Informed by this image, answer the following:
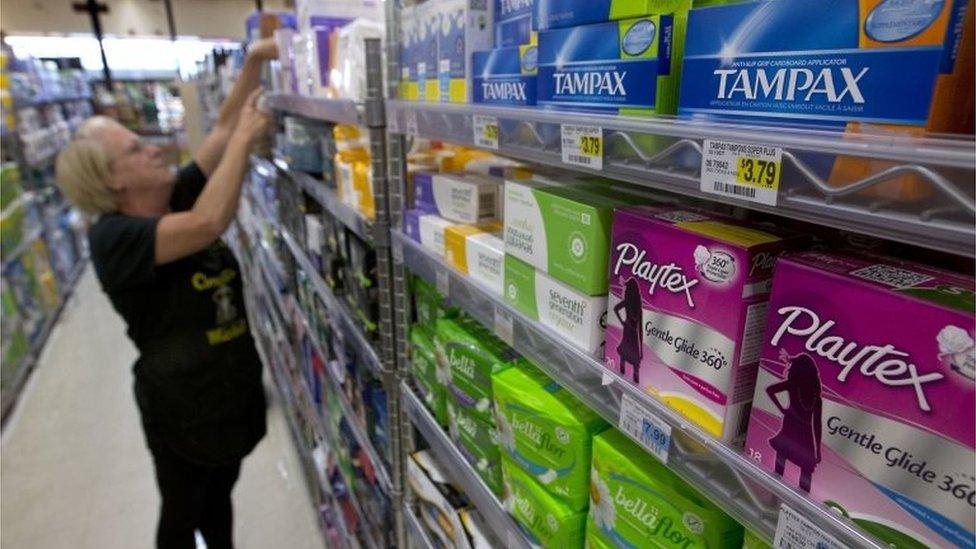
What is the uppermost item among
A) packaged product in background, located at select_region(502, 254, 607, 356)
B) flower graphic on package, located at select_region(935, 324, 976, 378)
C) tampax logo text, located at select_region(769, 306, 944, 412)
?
flower graphic on package, located at select_region(935, 324, 976, 378)

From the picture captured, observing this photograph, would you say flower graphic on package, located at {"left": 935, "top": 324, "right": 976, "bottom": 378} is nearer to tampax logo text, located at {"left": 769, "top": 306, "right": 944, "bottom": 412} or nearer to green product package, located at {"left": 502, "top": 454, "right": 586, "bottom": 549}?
tampax logo text, located at {"left": 769, "top": 306, "right": 944, "bottom": 412}

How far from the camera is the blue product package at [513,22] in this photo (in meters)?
0.86

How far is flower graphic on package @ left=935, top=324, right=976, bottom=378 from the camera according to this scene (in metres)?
0.39

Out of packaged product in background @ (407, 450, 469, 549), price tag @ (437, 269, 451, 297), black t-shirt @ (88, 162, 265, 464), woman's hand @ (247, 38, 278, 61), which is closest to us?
price tag @ (437, 269, 451, 297)

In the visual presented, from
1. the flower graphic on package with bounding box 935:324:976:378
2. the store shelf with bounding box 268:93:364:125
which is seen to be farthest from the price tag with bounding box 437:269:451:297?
the flower graphic on package with bounding box 935:324:976:378

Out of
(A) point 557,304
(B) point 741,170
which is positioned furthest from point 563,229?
(B) point 741,170

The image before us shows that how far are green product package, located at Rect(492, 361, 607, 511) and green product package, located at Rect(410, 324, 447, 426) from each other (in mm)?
296

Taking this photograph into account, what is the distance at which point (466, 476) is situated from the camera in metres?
1.13

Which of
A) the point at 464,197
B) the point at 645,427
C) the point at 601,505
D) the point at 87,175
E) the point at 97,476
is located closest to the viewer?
the point at 645,427

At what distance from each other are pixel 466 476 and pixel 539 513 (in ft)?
0.83

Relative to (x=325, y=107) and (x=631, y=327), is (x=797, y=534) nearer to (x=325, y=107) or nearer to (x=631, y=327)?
(x=631, y=327)

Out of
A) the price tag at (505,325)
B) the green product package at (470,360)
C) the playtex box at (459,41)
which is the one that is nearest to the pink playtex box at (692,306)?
the price tag at (505,325)

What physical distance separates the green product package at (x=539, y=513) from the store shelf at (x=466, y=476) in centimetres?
2

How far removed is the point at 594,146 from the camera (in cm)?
64
